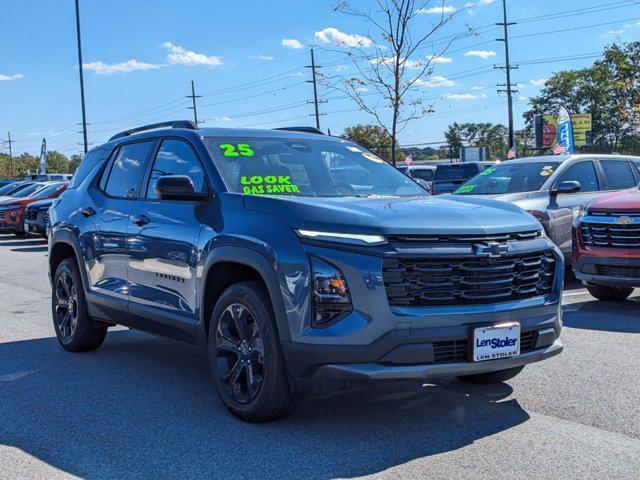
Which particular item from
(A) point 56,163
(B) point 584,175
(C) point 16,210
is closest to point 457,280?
(B) point 584,175

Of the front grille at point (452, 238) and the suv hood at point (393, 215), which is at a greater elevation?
the suv hood at point (393, 215)

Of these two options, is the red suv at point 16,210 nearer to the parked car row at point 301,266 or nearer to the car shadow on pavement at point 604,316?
the parked car row at point 301,266

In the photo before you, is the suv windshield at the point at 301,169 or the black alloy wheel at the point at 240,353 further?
the suv windshield at the point at 301,169

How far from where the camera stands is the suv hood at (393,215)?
13.7 ft

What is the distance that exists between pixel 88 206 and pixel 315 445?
3.46m

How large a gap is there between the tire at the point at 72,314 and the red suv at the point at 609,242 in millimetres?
5372

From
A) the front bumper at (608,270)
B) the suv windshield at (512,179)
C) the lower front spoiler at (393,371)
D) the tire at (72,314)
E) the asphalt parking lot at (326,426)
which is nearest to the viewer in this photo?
the asphalt parking lot at (326,426)

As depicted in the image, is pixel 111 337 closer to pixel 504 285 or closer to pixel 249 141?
pixel 249 141

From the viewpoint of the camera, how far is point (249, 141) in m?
5.51

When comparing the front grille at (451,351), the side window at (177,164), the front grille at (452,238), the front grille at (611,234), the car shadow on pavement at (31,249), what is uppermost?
the side window at (177,164)

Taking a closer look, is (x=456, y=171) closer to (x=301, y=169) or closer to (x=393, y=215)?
(x=301, y=169)

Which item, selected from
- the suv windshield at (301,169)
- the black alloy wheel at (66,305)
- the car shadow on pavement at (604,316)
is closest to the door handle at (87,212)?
the black alloy wheel at (66,305)

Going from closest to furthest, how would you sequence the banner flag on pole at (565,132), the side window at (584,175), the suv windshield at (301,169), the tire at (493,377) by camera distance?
the suv windshield at (301,169)
the tire at (493,377)
the side window at (584,175)
the banner flag on pole at (565,132)

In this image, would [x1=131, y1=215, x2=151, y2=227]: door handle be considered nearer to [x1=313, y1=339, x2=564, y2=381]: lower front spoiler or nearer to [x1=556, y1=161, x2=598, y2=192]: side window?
[x1=313, y1=339, x2=564, y2=381]: lower front spoiler
